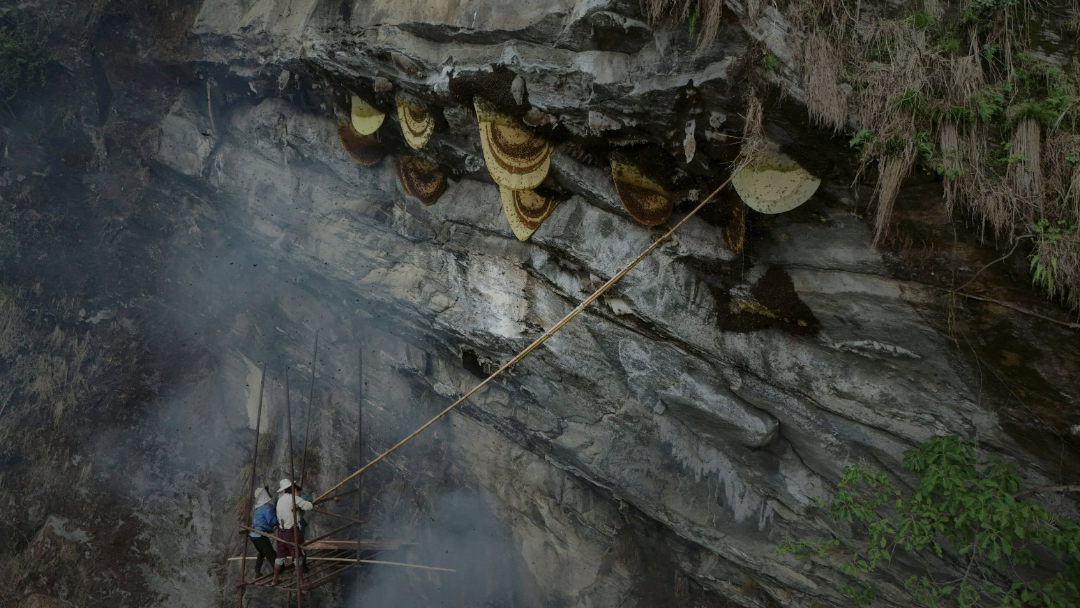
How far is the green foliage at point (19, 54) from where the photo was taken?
1012cm

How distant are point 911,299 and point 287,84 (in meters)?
7.49

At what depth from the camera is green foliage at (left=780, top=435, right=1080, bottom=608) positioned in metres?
4.41

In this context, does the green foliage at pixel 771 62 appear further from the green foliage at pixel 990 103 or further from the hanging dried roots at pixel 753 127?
the green foliage at pixel 990 103

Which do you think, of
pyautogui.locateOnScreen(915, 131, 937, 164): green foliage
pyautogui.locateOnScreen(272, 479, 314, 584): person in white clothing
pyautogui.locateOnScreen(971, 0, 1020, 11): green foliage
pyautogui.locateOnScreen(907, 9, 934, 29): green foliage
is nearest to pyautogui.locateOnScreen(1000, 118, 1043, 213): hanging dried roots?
pyautogui.locateOnScreen(915, 131, 937, 164): green foliage

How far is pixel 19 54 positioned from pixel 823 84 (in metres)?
11.4

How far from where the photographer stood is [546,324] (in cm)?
707

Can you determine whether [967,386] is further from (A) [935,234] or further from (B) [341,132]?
(B) [341,132]

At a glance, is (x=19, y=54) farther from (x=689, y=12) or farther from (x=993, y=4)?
(x=993, y=4)

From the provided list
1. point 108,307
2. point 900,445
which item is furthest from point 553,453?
point 108,307

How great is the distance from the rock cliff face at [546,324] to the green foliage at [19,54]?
6.21 ft

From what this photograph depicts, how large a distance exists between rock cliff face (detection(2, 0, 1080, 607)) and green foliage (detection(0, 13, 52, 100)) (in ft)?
6.21

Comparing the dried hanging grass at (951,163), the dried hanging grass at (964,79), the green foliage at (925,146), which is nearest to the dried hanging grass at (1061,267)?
the dried hanging grass at (951,163)

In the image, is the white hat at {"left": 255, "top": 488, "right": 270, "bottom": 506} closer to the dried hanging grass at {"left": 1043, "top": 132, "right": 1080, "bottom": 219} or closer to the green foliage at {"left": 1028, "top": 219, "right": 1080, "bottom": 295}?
the green foliage at {"left": 1028, "top": 219, "right": 1080, "bottom": 295}

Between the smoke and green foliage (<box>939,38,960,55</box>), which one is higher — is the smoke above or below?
below
